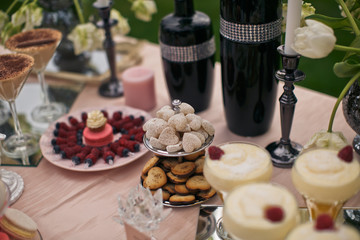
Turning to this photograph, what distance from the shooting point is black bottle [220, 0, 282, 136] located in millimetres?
979

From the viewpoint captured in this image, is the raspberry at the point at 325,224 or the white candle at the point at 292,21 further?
the white candle at the point at 292,21

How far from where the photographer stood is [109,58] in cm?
138

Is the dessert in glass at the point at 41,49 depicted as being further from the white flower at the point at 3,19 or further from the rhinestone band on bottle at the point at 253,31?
the rhinestone band on bottle at the point at 253,31

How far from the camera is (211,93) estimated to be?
1.28m

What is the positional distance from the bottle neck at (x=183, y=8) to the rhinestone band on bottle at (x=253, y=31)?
0.17 metres

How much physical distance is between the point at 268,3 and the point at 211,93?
38 centimetres

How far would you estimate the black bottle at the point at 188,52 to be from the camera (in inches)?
45.2

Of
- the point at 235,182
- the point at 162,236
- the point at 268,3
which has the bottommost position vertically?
the point at 162,236

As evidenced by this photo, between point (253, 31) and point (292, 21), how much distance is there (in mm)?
130

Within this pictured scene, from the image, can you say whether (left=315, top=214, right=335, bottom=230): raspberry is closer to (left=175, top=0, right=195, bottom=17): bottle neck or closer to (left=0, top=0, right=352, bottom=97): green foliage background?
(left=175, top=0, right=195, bottom=17): bottle neck

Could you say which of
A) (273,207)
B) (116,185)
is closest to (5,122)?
A: (116,185)

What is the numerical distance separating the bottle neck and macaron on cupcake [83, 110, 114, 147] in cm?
35

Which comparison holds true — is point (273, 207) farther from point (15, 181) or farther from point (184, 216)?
point (15, 181)

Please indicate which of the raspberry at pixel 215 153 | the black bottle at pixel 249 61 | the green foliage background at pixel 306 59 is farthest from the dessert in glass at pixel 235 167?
the green foliage background at pixel 306 59
